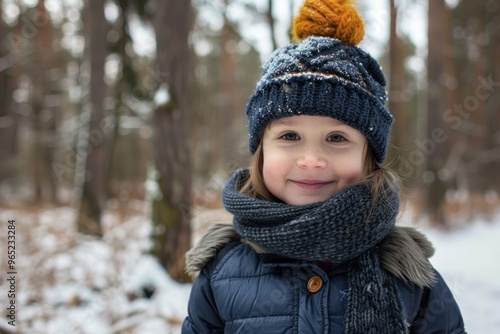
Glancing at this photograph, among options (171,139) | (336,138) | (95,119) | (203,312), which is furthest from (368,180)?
(95,119)

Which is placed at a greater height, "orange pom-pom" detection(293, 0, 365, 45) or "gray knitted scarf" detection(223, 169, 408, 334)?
"orange pom-pom" detection(293, 0, 365, 45)

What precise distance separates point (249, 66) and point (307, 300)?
2026 centimetres

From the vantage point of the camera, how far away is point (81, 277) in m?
4.37

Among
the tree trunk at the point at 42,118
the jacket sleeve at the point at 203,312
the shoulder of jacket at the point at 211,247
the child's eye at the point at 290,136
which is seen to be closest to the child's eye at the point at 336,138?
the child's eye at the point at 290,136

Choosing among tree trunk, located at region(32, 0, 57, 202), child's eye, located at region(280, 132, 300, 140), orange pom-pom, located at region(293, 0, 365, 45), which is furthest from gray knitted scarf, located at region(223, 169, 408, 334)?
tree trunk, located at region(32, 0, 57, 202)

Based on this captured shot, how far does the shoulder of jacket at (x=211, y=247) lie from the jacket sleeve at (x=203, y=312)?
5cm

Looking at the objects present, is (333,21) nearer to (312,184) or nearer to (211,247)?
(312,184)

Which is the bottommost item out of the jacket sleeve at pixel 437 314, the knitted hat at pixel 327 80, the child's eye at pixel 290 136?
the jacket sleeve at pixel 437 314

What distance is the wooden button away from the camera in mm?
1316

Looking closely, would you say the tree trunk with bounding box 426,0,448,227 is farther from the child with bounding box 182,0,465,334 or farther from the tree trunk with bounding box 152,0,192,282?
the child with bounding box 182,0,465,334

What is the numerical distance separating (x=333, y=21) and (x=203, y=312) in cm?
109

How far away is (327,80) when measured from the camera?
1.35 meters

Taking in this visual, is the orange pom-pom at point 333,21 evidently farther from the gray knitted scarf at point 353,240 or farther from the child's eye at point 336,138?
the gray knitted scarf at point 353,240

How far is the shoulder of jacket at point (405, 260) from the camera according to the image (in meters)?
1.32
